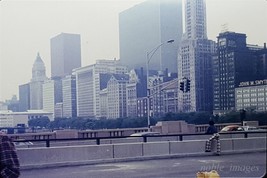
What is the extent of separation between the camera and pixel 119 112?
22.0 ft

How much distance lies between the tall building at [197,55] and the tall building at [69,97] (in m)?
1.58

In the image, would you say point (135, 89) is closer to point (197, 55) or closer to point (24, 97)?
point (197, 55)

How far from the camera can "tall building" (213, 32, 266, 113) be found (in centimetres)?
405

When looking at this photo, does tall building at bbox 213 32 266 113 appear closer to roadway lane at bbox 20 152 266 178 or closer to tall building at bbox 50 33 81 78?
tall building at bbox 50 33 81 78

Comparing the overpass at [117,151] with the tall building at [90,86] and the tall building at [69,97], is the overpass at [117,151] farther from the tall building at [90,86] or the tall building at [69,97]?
the tall building at [69,97]

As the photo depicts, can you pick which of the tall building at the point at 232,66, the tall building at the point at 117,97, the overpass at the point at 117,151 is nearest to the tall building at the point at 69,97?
the tall building at the point at 117,97

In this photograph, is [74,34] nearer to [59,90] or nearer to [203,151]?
[59,90]

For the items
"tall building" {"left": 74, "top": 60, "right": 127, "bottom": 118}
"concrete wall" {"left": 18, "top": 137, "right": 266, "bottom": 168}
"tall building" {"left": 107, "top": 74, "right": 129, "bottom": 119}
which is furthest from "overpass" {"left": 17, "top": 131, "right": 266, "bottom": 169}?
"tall building" {"left": 74, "top": 60, "right": 127, "bottom": 118}

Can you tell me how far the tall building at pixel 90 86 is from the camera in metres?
5.07

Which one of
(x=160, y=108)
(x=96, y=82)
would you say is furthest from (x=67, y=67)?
(x=160, y=108)

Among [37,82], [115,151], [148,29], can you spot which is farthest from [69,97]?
[115,151]

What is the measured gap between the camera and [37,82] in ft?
14.3

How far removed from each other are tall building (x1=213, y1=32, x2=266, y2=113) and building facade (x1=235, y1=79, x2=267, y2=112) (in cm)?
6

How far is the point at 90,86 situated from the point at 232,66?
1.92 m
